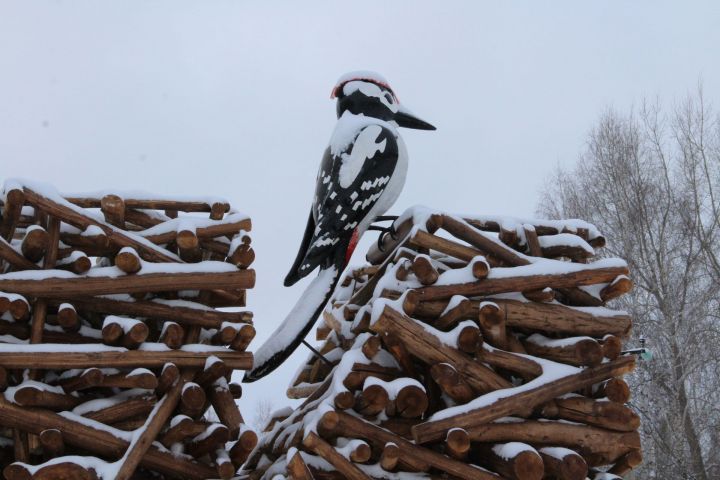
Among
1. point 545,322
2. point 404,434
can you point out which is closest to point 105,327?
point 404,434

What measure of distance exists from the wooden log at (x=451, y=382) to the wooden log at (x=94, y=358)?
1.10m

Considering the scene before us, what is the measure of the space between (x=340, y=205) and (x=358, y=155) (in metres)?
0.33

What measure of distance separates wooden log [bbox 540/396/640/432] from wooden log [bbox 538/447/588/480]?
0.20 meters

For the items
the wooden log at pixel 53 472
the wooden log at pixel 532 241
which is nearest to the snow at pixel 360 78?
the wooden log at pixel 532 241

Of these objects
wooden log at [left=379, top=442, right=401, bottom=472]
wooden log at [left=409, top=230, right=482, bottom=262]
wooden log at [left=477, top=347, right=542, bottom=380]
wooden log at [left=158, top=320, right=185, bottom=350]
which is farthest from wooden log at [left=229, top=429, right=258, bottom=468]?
wooden log at [left=409, top=230, right=482, bottom=262]

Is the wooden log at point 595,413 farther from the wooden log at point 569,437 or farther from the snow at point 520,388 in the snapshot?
the snow at point 520,388

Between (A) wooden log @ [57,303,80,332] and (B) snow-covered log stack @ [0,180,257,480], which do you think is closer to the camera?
(B) snow-covered log stack @ [0,180,257,480]

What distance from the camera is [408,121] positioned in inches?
174

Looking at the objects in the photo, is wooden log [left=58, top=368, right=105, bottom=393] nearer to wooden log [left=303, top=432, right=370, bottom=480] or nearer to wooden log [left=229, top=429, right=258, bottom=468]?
wooden log [left=229, top=429, right=258, bottom=468]

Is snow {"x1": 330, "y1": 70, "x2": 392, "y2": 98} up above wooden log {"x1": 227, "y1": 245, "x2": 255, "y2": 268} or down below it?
above

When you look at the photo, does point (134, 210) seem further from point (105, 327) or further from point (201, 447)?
point (201, 447)

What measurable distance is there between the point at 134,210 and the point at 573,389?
2584 millimetres

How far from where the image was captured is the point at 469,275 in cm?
348

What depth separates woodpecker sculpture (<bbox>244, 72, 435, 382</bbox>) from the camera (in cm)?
363
